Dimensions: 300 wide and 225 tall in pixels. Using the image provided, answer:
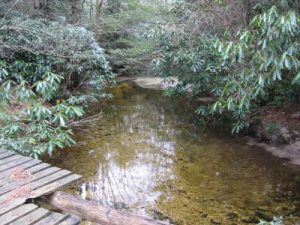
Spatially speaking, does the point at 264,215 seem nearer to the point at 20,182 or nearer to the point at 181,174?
the point at 181,174

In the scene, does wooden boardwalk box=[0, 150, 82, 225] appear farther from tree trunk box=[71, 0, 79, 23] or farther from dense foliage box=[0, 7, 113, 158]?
tree trunk box=[71, 0, 79, 23]

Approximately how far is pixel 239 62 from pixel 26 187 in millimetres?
3947

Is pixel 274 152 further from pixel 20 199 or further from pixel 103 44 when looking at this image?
pixel 103 44

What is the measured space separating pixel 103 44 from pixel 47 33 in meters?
6.64

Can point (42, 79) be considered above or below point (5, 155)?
above

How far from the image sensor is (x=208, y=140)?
651 centimetres

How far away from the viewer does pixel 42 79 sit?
6.91 m

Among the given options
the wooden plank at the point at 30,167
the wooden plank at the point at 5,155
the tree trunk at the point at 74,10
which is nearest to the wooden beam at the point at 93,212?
the wooden plank at the point at 30,167

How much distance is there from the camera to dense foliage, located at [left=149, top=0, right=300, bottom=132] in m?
3.28

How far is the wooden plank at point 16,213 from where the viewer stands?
2.24 meters

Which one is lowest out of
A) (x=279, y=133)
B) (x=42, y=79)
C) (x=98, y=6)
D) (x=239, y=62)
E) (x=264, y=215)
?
(x=264, y=215)

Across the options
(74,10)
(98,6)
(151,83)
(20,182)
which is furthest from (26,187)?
(98,6)

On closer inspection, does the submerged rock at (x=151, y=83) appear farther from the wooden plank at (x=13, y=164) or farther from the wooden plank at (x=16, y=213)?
the wooden plank at (x=16, y=213)

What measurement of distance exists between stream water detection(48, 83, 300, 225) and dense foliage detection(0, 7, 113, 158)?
62cm
